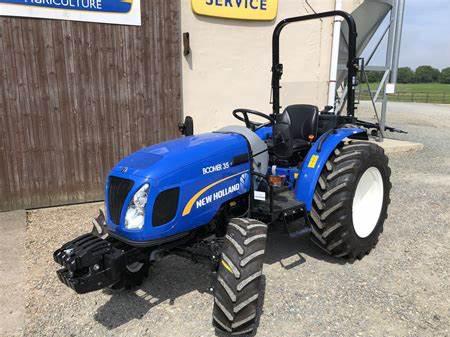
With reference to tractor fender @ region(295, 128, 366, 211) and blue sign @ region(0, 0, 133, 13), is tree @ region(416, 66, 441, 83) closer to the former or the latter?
blue sign @ region(0, 0, 133, 13)

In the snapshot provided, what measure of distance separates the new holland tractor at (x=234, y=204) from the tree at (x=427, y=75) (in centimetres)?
8926

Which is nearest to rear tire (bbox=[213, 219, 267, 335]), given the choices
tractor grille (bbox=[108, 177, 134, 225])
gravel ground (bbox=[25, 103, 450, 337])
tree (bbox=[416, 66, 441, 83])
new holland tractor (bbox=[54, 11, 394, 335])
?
Result: new holland tractor (bbox=[54, 11, 394, 335])

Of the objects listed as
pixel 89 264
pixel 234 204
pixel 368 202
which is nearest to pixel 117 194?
pixel 89 264

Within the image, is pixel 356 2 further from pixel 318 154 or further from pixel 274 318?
pixel 274 318

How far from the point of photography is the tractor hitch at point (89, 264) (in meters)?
2.52

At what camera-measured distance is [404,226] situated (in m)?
4.68

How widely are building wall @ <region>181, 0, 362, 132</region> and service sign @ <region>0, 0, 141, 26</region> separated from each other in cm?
84

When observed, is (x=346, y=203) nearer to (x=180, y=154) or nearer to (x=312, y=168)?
(x=312, y=168)

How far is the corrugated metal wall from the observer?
521cm

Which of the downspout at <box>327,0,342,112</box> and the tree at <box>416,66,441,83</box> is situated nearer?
the downspout at <box>327,0,342,112</box>

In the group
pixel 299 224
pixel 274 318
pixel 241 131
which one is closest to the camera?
pixel 274 318

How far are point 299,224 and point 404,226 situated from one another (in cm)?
167

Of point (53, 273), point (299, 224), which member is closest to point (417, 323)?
point (299, 224)

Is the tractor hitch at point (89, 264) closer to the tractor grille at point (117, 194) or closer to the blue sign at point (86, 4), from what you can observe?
the tractor grille at point (117, 194)
